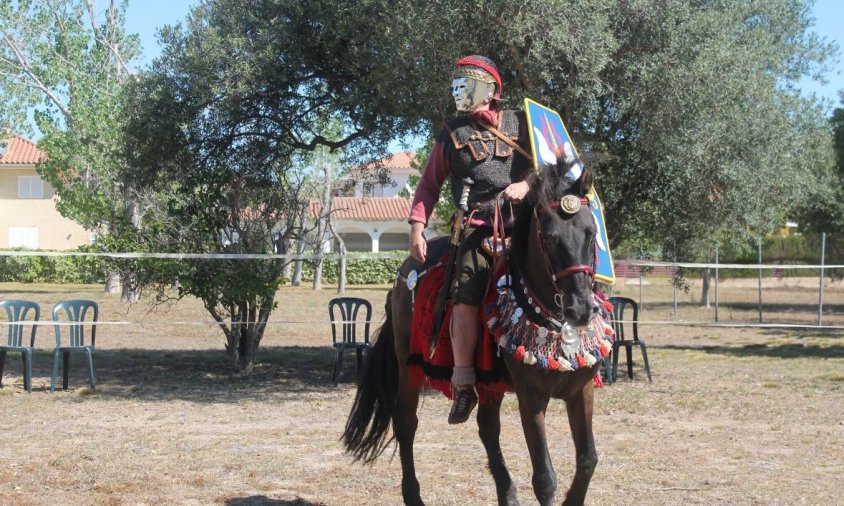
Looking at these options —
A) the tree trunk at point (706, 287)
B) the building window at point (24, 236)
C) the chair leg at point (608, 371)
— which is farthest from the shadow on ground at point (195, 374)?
the building window at point (24, 236)

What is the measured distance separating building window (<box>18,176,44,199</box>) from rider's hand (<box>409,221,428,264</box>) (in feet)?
147

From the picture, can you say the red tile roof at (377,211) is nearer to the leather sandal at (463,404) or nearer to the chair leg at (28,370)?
the chair leg at (28,370)

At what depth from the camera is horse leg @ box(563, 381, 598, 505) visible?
13.5ft

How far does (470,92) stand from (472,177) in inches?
17.8

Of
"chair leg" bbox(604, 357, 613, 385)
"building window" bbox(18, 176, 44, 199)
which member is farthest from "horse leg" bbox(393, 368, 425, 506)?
"building window" bbox(18, 176, 44, 199)

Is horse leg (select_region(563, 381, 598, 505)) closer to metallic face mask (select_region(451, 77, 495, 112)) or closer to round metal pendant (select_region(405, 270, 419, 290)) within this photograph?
round metal pendant (select_region(405, 270, 419, 290))

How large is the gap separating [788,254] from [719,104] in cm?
2263

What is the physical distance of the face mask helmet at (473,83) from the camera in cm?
476

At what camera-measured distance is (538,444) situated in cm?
411

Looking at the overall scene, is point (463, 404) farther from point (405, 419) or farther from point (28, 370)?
point (28, 370)

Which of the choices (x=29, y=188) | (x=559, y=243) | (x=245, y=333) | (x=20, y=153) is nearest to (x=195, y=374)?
(x=245, y=333)

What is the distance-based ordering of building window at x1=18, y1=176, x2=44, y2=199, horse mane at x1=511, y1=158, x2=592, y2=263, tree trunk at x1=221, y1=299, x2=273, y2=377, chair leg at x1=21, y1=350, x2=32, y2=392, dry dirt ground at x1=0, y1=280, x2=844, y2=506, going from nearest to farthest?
horse mane at x1=511, y1=158, x2=592, y2=263, dry dirt ground at x1=0, y1=280, x2=844, y2=506, chair leg at x1=21, y1=350, x2=32, y2=392, tree trunk at x1=221, y1=299, x2=273, y2=377, building window at x1=18, y1=176, x2=44, y2=199

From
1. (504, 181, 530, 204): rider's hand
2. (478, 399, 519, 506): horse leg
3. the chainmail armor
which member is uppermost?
the chainmail armor

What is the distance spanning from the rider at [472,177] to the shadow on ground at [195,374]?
5.33 meters
